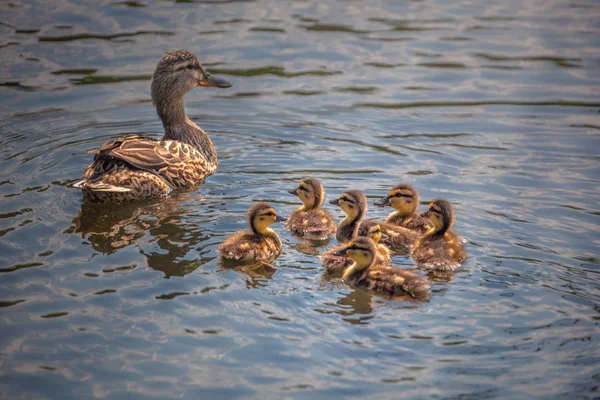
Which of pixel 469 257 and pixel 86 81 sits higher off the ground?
pixel 86 81

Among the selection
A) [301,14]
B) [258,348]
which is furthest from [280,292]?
[301,14]

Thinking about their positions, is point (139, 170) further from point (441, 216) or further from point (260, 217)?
point (441, 216)

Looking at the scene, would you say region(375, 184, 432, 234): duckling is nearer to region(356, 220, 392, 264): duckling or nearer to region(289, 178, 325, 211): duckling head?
region(356, 220, 392, 264): duckling

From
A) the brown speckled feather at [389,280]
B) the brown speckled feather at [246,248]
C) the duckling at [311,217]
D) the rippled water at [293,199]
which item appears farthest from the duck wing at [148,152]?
the brown speckled feather at [389,280]

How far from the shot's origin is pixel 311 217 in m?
7.66

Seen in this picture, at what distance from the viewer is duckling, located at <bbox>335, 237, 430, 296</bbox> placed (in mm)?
6344

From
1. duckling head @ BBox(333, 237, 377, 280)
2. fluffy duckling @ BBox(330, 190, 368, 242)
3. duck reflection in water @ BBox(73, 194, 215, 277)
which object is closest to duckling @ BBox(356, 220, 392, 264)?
fluffy duckling @ BBox(330, 190, 368, 242)

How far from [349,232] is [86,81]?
5724 mm

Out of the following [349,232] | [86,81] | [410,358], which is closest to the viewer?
[410,358]

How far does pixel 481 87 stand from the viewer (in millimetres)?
11828

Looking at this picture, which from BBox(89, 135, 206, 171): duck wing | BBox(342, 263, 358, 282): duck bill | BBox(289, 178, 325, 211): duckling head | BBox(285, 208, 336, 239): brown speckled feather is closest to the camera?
BBox(342, 263, 358, 282): duck bill

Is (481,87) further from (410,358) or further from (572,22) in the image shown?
(410,358)

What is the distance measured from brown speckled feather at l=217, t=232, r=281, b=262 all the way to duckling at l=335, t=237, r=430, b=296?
0.63m

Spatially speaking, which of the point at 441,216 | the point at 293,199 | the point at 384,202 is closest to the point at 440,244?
the point at 441,216
